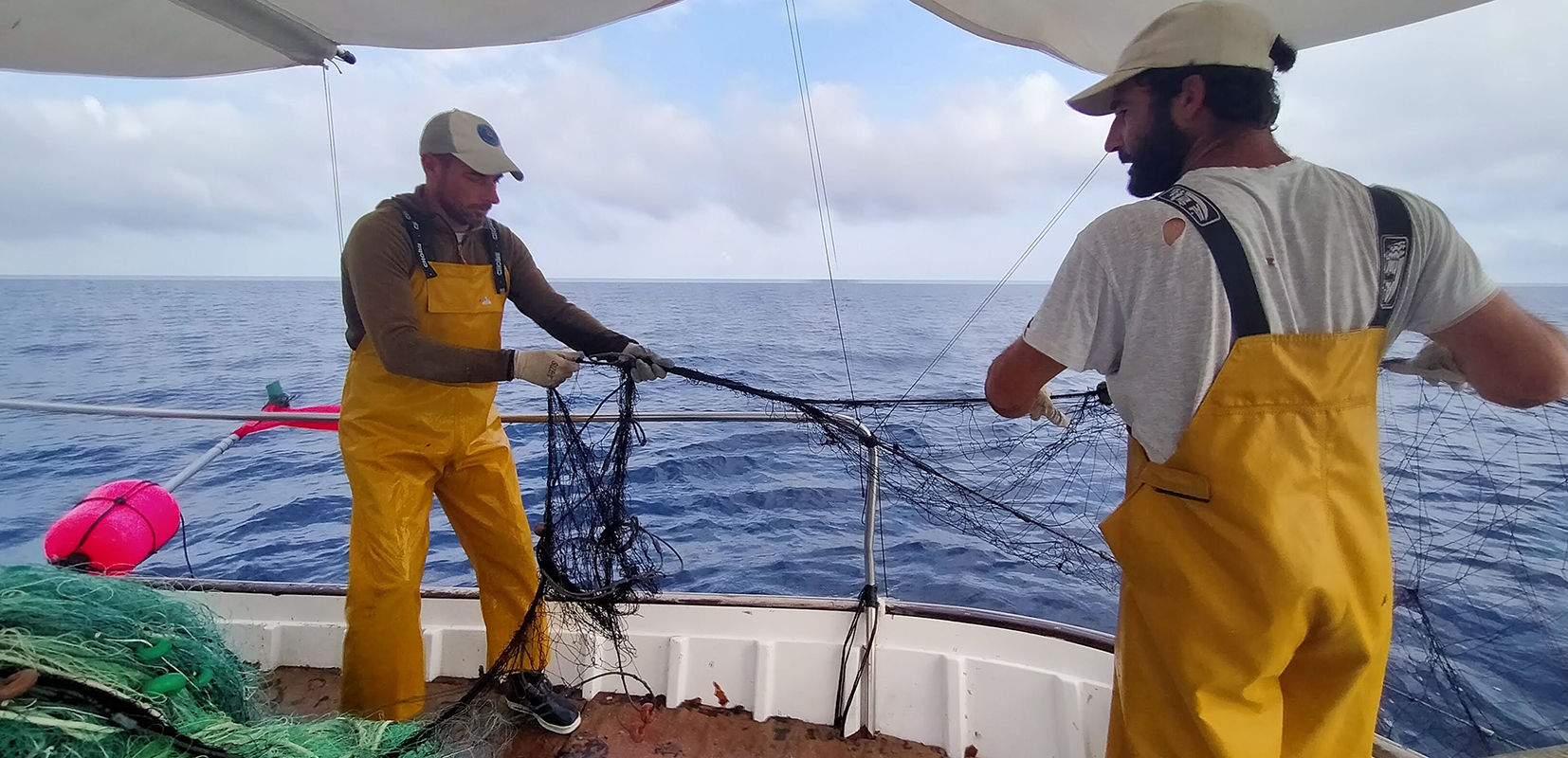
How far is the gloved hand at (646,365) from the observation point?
2.19m

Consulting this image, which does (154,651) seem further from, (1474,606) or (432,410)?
(1474,606)

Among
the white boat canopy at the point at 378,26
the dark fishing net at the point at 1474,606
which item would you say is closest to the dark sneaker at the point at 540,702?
the white boat canopy at the point at 378,26

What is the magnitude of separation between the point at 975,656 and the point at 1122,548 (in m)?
1.35

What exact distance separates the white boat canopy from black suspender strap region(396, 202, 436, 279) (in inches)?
44.7

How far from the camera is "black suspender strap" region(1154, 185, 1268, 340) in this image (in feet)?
3.42

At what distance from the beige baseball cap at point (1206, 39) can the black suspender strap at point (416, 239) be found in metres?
2.05

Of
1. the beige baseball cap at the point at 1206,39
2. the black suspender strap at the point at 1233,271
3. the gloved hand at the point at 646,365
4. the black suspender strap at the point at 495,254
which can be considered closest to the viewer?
the black suspender strap at the point at 1233,271

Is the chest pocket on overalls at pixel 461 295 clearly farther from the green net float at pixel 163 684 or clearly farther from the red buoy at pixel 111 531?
the red buoy at pixel 111 531

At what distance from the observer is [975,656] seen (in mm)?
2408

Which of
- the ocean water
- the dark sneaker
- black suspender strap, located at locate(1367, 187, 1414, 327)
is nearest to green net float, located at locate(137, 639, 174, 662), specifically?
the dark sneaker

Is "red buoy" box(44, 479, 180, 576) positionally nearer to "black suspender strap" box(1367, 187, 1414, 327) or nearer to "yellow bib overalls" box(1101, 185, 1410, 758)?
"yellow bib overalls" box(1101, 185, 1410, 758)

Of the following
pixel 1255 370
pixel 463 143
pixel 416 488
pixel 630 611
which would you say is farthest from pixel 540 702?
pixel 1255 370

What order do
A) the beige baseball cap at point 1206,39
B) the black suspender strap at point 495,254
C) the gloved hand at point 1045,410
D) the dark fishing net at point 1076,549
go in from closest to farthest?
1. the beige baseball cap at point 1206,39
2. the gloved hand at point 1045,410
3. the dark fishing net at point 1076,549
4. the black suspender strap at point 495,254

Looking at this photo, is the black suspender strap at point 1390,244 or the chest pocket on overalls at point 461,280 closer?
the black suspender strap at point 1390,244
